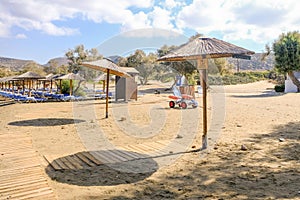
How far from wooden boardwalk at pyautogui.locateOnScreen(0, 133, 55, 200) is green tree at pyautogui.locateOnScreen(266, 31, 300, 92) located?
21.6 meters

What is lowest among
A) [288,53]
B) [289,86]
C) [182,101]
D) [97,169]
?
[97,169]

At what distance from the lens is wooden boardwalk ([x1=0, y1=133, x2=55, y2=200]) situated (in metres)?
3.09

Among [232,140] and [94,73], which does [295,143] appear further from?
[94,73]

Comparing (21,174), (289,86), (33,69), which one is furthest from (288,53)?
(33,69)

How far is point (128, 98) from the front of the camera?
16219 mm

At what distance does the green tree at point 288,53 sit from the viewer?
2123 centimetres

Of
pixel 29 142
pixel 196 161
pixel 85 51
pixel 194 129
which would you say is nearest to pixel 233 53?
pixel 196 161

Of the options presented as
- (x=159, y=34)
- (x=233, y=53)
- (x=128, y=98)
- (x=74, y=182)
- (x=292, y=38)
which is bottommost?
(x=74, y=182)

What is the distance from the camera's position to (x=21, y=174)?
368 centimetres

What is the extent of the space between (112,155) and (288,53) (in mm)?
20985

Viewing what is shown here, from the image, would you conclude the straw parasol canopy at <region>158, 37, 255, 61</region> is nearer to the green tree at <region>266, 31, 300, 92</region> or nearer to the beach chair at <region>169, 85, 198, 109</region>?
the beach chair at <region>169, 85, 198, 109</region>

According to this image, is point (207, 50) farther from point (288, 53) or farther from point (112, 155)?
point (288, 53)

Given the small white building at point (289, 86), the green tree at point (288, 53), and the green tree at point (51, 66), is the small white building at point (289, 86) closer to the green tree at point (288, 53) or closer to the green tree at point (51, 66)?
the green tree at point (288, 53)

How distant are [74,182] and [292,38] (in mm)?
23178
